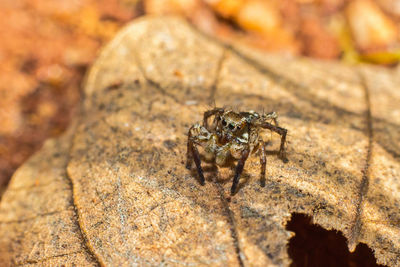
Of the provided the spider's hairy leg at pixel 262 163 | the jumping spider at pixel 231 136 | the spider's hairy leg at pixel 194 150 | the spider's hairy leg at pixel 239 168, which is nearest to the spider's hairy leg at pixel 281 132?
the jumping spider at pixel 231 136

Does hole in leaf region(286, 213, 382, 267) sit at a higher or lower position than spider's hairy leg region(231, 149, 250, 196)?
lower

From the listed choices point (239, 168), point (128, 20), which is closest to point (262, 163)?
point (239, 168)

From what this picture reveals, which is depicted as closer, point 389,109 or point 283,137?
point 283,137

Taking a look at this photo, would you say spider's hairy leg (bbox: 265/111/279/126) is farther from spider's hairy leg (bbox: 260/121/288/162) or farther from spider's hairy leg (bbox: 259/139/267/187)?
spider's hairy leg (bbox: 259/139/267/187)

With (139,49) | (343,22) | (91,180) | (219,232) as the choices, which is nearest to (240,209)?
(219,232)

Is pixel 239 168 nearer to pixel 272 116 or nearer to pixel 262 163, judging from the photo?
pixel 262 163

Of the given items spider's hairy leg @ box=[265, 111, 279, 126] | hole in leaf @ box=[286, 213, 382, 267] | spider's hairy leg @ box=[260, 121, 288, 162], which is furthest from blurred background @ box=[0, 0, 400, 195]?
hole in leaf @ box=[286, 213, 382, 267]

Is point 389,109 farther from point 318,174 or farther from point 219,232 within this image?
point 219,232
